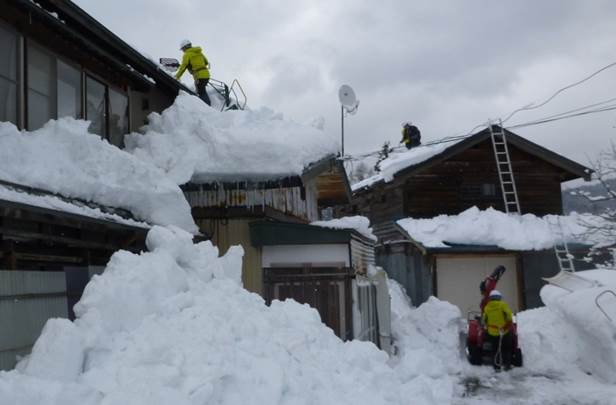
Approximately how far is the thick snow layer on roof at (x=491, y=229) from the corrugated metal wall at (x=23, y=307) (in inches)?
595

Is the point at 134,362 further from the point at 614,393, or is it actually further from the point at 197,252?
the point at 614,393

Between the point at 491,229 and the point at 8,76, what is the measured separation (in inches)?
658

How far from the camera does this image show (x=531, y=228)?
67.5 ft

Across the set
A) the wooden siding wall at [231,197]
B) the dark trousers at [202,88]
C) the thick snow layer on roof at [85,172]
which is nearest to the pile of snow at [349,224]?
the wooden siding wall at [231,197]

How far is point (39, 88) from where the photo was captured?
7.32 m

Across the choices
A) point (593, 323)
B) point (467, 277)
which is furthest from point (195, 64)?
point (467, 277)

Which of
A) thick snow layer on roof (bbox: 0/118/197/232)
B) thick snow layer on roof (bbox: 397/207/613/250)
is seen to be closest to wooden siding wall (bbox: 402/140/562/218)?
thick snow layer on roof (bbox: 397/207/613/250)

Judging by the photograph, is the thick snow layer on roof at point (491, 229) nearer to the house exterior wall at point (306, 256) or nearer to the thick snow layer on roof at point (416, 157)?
the thick snow layer on roof at point (416, 157)

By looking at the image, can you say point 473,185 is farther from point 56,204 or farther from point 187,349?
point 187,349

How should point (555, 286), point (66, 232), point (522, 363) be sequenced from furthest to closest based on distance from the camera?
point (555, 286), point (522, 363), point (66, 232)

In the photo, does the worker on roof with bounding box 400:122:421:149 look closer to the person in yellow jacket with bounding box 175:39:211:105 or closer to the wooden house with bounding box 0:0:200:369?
the person in yellow jacket with bounding box 175:39:211:105

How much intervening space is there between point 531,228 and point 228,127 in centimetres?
1359

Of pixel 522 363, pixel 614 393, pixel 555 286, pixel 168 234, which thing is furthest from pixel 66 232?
pixel 555 286

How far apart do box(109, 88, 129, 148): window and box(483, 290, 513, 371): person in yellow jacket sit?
8.45 m
